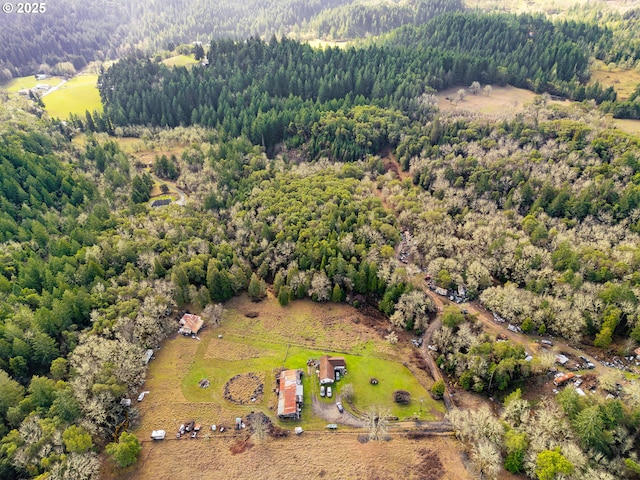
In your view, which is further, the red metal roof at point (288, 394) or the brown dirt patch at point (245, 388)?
the brown dirt patch at point (245, 388)

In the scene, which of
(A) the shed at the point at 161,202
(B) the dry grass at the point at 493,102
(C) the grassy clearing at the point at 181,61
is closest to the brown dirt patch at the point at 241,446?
(A) the shed at the point at 161,202

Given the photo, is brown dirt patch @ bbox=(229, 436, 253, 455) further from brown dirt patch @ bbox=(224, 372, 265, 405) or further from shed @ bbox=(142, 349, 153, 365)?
shed @ bbox=(142, 349, 153, 365)

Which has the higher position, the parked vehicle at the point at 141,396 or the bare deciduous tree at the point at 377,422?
the parked vehicle at the point at 141,396

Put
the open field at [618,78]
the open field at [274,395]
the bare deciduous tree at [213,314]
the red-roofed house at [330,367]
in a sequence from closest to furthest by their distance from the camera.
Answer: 1. the open field at [274,395]
2. the red-roofed house at [330,367]
3. the bare deciduous tree at [213,314]
4. the open field at [618,78]

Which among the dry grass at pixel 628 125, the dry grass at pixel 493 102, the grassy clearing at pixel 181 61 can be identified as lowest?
the dry grass at pixel 628 125

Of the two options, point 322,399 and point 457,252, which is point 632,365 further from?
point 322,399

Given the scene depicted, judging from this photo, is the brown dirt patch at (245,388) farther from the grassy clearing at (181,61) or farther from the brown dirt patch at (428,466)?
the grassy clearing at (181,61)

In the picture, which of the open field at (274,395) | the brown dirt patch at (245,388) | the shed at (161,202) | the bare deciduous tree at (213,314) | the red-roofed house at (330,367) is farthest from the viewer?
the shed at (161,202)

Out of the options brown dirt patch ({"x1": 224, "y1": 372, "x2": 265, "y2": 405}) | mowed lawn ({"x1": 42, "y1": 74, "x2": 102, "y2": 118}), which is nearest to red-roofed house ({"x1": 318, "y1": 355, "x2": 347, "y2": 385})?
brown dirt patch ({"x1": 224, "y1": 372, "x2": 265, "y2": 405})
